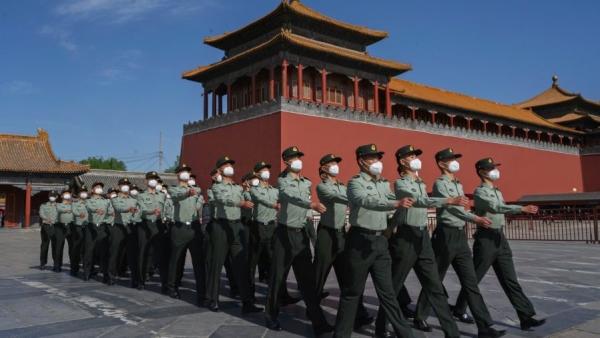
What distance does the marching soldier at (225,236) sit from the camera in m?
5.29

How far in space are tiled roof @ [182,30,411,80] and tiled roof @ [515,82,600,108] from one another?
58.2ft

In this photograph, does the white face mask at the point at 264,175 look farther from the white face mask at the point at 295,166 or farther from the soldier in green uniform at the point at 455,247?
the soldier in green uniform at the point at 455,247

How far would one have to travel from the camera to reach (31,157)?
2836cm

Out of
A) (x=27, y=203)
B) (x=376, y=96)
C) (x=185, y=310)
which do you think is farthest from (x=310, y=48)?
(x=27, y=203)

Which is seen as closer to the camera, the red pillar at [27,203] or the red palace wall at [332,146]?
the red palace wall at [332,146]

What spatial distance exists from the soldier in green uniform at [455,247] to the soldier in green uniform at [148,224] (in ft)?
12.4

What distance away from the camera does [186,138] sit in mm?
23234

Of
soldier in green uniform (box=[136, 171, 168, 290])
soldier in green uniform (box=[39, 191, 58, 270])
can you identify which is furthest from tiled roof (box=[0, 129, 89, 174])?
soldier in green uniform (box=[136, 171, 168, 290])

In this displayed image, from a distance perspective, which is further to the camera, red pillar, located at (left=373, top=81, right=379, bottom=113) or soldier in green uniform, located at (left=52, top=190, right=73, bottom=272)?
red pillar, located at (left=373, top=81, right=379, bottom=113)

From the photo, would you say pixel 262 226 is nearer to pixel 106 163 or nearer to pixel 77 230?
pixel 77 230

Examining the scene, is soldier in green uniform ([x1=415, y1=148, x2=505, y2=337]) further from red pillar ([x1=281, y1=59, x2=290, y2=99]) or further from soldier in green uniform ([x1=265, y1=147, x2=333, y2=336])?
red pillar ([x1=281, y1=59, x2=290, y2=99])

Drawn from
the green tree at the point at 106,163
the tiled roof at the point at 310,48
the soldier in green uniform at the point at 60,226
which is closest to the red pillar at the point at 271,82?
the tiled roof at the point at 310,48

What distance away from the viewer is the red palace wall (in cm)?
1861

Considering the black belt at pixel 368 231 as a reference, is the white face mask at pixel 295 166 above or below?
above
